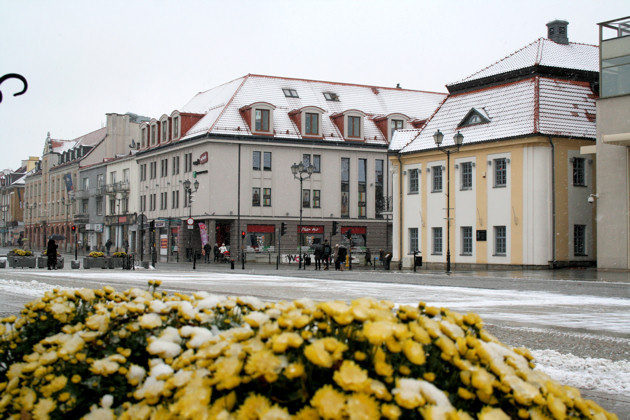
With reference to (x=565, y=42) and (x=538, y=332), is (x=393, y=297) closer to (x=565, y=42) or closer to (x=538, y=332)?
(x=538, y=332)

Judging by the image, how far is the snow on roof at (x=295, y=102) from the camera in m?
60.3

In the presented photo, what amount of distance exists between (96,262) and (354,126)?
29.7 meters

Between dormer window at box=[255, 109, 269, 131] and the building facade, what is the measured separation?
31459 mm

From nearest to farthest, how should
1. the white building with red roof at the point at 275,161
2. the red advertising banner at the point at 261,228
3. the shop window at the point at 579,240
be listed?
the shop window at the point at 579,240, the white building with red roof at the point at 275,161, the red advertising banner at the point at 261,228

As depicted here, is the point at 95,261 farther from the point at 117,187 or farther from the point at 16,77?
the point at 117,187

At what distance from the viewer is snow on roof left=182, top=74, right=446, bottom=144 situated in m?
60.3

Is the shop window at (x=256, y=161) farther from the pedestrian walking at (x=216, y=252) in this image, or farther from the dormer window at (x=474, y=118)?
the dormer window at (x=474, y=118)

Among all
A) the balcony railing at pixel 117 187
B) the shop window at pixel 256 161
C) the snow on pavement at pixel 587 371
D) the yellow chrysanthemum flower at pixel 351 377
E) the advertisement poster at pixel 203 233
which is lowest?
the snow on pavement at pixel 587 371

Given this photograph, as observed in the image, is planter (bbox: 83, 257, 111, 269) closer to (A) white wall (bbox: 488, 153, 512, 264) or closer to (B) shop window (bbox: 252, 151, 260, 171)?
(A) white wall (bbox: 488, 153, 512, 264)

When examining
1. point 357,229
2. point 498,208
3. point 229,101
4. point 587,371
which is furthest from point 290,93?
point 587,371

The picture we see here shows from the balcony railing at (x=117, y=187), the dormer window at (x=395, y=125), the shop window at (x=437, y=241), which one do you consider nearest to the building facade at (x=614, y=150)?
the shop window at (x=437, y=241)

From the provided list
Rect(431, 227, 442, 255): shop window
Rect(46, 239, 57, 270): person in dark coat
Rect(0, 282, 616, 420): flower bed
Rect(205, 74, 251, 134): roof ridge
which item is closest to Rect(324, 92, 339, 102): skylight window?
Rect(205, 74, 251, 134): roof ridge

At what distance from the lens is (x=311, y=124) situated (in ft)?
202

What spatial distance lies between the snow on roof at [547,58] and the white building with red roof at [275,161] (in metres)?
20.0
